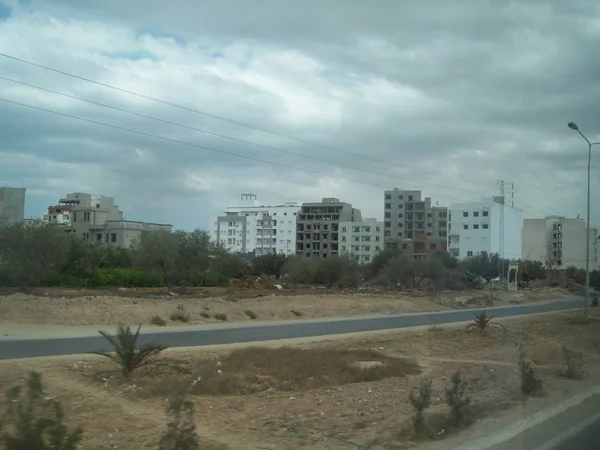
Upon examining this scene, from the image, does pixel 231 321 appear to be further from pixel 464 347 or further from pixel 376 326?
pixel 464 347

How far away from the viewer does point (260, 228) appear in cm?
17088

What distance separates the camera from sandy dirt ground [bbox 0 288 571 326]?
3450cm

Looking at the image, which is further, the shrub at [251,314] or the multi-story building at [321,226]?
the multi-story building at [321,226]

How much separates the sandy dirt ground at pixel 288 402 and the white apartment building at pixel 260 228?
145400 millimetres

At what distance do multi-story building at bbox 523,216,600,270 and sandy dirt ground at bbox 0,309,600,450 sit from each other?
10881 cm

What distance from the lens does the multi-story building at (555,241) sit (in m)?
122

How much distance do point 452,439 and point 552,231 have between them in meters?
139

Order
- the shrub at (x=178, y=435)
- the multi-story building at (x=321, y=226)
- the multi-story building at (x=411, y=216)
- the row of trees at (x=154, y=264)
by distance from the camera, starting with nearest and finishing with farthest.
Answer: the shrub at (x=178, y=435) → the row of trees at (x=154, y=264) → the multi-story building at (x=411, y=216) → the multi-story building at (x=321, y=226)

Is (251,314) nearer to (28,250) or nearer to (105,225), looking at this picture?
(28,250)

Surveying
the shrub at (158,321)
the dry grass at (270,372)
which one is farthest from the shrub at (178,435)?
the shrub at (158,321)

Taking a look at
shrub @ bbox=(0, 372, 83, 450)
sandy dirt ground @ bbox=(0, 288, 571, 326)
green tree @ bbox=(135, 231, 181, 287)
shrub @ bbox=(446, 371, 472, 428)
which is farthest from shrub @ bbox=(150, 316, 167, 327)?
green tree @ bbox=(135, 231, 181, 287)

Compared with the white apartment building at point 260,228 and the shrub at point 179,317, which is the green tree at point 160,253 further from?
the white apartment building at point 260,228

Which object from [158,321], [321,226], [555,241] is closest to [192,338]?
[158,321]

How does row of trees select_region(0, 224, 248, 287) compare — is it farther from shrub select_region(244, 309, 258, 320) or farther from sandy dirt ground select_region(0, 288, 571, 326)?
shrub select_region(244, 309, 258, 320)
